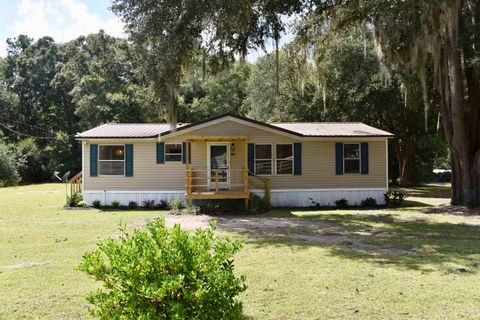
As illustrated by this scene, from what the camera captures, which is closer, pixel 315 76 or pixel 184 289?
pixel 184 289

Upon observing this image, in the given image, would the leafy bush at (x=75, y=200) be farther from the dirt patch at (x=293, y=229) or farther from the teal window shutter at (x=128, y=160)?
the dirt patch at (x=293, y=229)

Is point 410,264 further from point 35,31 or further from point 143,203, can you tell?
point 35,31

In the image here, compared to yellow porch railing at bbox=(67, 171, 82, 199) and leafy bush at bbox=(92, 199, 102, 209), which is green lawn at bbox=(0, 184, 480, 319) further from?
yellow porch railing at bbox=(67, 171, 82, 199)

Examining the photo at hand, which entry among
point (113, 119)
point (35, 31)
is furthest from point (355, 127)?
point (35, 31)

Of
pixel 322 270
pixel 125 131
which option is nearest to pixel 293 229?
pixel 322 270

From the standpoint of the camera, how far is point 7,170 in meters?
31.3

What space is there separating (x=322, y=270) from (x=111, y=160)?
12303 millimetres

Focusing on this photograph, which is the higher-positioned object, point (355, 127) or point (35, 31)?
point (35, 31)

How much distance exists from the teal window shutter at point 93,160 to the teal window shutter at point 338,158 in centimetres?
925

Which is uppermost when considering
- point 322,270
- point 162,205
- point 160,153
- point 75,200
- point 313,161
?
point 160,153

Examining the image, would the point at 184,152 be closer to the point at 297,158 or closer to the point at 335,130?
the point at 297,158

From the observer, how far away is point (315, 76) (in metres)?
17.0

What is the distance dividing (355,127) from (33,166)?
26.6 meters

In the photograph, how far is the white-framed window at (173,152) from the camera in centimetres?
1727
